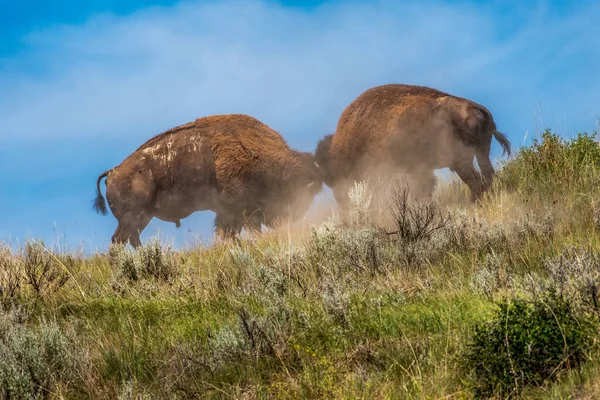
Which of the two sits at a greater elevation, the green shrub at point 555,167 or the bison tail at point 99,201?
the bison tail at point 99,201

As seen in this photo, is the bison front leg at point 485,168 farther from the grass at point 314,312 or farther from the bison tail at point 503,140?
the grass at point 314,312

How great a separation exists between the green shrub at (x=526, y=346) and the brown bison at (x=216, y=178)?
27.3ft

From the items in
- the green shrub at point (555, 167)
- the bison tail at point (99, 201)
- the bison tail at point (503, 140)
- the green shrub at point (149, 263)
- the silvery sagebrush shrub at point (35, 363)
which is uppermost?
the bison tail at point (99, 201)

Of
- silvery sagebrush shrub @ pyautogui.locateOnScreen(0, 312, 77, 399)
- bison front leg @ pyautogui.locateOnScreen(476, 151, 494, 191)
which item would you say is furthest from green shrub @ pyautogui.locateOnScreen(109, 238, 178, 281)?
bison front leg @ pyautogui.locateOnScreen(476, 151, 494, 191)

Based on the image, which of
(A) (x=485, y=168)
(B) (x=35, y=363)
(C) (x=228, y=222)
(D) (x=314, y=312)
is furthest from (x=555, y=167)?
(B) (x=35, y=363)

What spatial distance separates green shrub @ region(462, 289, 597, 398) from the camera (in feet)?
13.4

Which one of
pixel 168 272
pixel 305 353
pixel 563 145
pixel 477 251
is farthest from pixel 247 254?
pixel 563 145

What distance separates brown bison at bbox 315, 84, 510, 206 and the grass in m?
2.61

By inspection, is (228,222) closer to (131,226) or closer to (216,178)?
(216,178)

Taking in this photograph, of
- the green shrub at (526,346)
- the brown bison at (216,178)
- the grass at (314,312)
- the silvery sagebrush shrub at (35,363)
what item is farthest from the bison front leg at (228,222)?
the green shrub at (526,346)

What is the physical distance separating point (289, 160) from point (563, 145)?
15.1ft

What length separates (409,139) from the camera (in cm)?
1223

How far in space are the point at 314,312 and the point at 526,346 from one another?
1.87 metres

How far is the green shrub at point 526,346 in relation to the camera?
407 centimetres
